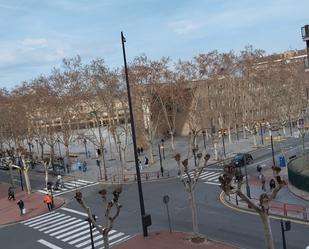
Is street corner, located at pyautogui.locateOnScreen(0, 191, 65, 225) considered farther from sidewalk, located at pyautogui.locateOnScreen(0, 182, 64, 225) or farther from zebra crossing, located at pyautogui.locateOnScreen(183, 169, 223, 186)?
zebra crossing, located at pyautogui.locateOnScreen(183, 169, 223, 186)

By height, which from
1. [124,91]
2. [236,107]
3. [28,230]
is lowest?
[28,230]

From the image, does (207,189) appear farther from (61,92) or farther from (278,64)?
(278,64)

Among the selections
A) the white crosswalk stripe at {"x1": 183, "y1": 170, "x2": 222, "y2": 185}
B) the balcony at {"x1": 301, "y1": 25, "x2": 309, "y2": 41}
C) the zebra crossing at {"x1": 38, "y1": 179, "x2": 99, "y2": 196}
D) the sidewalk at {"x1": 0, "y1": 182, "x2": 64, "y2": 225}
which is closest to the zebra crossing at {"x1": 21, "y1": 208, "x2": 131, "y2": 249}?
the sidewalk at {"x1": 0, "y1": 182, "x2": 64, "y2": 225}

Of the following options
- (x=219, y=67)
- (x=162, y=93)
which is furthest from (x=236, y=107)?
(x=162, y=93)

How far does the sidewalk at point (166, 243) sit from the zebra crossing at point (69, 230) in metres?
1.18

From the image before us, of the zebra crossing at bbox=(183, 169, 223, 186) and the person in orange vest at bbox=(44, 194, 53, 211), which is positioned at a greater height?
the person in orange vest at bbox=(44, 194, 53, 211)

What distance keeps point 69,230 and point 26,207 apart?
10.6 m

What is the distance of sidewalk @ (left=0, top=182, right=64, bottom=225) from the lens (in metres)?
32.9

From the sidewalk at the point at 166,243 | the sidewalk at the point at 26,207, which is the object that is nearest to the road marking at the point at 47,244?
the sidewalk at the point at 166,243

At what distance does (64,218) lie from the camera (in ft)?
101

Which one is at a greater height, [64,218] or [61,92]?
[61,92]

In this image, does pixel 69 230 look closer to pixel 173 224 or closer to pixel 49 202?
pixel 173 224

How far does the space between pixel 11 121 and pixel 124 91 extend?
15.5 m

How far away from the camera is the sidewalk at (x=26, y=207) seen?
3288cm
